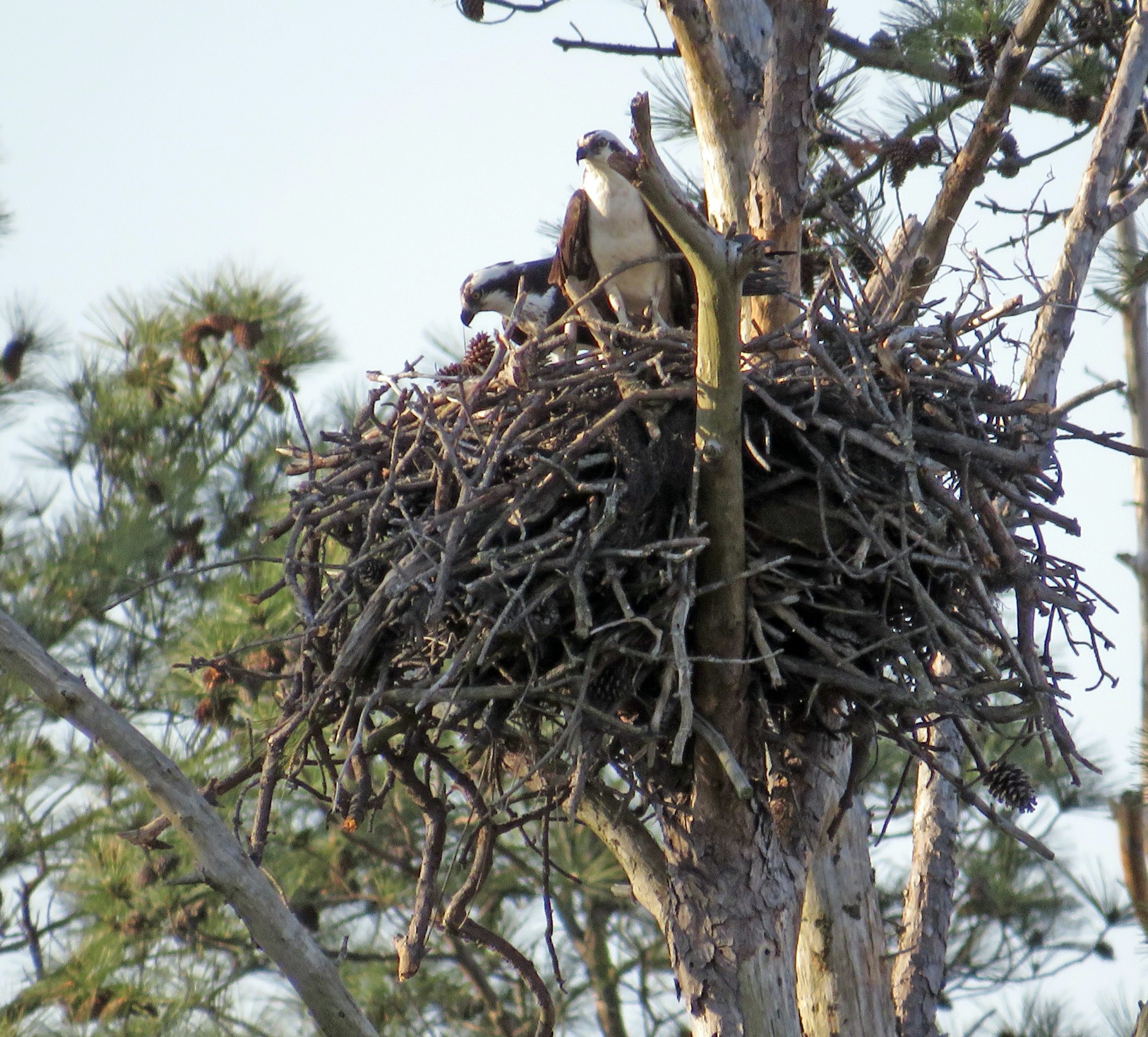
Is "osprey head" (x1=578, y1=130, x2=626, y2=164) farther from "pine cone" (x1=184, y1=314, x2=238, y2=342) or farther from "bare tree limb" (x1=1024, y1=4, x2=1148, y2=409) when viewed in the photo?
"pine cone" (x1=184, y1=314, x2=238, y2=342)

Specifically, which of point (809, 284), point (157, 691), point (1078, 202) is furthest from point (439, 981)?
point (1078, 202)

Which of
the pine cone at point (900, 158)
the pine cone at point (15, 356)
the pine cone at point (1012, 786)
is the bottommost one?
the pine cone at point (1012, 786)

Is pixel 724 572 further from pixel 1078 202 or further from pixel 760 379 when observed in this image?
pixel 1078 202

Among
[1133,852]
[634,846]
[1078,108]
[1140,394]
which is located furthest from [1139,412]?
[634,846]

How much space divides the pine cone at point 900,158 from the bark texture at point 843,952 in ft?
6.45

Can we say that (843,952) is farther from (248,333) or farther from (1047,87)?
(248,333)

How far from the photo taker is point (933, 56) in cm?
489

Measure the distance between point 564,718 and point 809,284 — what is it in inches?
75.7

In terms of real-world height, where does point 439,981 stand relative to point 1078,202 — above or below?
below

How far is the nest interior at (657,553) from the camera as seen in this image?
9.78 ft

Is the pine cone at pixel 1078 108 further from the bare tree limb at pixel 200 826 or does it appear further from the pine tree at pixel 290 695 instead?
the bare tree limb at pixel 200 826

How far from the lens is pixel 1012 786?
3.57m

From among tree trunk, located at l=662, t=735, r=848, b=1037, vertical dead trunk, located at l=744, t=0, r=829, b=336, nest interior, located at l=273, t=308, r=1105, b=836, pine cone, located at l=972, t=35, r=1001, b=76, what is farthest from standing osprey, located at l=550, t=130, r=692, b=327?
tree trunk, located at l=662, t=735, r=848, b=1037

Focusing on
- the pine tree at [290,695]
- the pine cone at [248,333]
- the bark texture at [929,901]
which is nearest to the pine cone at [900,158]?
the pine tree at [290,695]
